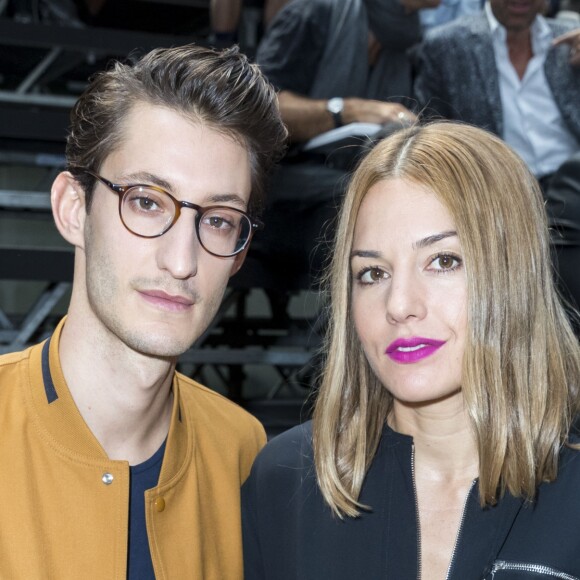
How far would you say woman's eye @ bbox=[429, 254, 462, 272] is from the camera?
1.61 metres

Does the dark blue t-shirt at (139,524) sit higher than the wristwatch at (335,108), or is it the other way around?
the wristwatch at (335,108)

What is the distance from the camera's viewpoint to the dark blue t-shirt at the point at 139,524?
65.2 inches

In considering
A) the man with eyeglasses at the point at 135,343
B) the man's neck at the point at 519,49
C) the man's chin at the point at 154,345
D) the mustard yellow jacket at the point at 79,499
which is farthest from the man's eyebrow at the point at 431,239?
the man's neck at the point at 519,49

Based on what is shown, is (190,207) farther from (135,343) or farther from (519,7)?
(519,7)

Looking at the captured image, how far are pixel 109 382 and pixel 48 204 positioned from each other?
1869 millimetres

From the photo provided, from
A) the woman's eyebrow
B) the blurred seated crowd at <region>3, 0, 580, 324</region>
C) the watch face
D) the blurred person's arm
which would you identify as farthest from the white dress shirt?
the woman's eyebrow

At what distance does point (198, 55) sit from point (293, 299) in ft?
9.52

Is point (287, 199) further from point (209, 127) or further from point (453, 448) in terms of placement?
point (453, 448)

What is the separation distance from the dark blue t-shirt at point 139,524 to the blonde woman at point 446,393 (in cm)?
23

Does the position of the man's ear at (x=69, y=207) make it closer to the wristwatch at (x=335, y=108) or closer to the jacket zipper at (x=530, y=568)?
the jacket zipper at (x=530, y=568)

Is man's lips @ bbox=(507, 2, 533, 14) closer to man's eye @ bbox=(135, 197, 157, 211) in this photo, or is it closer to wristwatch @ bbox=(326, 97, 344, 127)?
wristwatch @ bbox=(326, 97, 344, 127)

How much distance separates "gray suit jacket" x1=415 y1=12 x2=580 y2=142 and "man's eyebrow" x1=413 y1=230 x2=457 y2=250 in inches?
60.4

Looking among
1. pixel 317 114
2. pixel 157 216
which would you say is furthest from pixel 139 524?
pixel 317 114

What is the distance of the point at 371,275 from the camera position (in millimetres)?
1698
